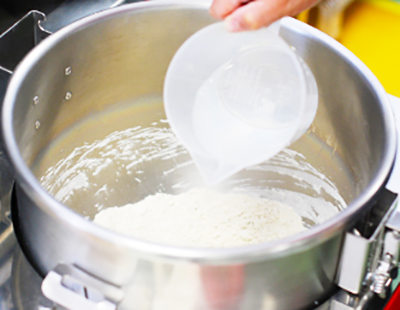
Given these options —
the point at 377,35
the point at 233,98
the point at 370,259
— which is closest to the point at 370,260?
the point at 370,259

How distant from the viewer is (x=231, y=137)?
0.80 m

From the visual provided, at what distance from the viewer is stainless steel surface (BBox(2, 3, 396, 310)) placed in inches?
20.2

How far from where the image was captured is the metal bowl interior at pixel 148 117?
0.72 m

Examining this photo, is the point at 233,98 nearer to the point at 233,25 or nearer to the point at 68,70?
the point at 233,25

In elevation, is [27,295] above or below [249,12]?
below

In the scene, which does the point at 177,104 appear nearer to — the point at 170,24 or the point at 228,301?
the point at 170,24

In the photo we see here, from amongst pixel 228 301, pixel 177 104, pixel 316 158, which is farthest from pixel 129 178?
pixel 228 301

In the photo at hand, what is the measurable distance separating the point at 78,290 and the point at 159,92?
1.51 feet

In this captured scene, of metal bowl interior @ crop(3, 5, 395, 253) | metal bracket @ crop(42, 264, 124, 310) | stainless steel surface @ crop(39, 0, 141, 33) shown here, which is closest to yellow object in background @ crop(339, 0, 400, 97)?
metal bowl interior @ crop(3, 5, 395, 253)

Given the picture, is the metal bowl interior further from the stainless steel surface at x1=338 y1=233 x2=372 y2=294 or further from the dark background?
the dark background

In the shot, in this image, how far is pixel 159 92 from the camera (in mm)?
940

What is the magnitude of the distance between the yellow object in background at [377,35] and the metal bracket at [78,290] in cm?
79

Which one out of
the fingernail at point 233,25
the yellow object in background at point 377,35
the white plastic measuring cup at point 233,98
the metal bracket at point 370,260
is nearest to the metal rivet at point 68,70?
the white plastic measuring cup at point 233,98

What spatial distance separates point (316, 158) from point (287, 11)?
0.27 meters
